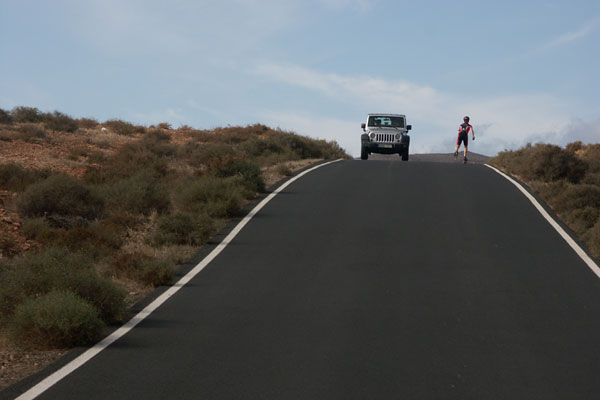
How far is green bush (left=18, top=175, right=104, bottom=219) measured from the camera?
1520 cm

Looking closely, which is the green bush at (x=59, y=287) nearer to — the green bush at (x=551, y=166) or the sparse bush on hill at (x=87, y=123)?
the green bush at (x=551, y=166)

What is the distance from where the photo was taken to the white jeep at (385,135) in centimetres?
2980

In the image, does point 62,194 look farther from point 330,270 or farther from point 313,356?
point 313,356

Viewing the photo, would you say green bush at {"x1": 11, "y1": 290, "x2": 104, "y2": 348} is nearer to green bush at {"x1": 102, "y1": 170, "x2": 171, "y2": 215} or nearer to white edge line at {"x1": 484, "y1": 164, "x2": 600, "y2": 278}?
white edge line at {"x1": 484, "y1": 164, "x2": 600, "y2": 278}

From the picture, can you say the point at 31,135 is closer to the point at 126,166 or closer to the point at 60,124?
the point at 60,124

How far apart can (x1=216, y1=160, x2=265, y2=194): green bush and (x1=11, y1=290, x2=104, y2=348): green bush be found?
1125cm

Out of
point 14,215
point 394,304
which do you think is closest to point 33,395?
point 394,304

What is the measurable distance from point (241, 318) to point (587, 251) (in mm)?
7633

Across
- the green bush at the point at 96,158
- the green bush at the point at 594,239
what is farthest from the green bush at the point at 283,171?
the green bush at the point at 594,239

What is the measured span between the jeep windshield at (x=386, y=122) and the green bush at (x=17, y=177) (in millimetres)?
15004

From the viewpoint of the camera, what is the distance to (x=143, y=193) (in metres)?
17.1

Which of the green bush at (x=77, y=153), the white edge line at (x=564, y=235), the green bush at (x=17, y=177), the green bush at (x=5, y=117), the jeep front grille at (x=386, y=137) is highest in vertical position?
the green bush at (x=5, y=117)

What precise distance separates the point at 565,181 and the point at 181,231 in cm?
1214

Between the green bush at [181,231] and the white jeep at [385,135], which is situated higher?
the white jeep at [385,135]
